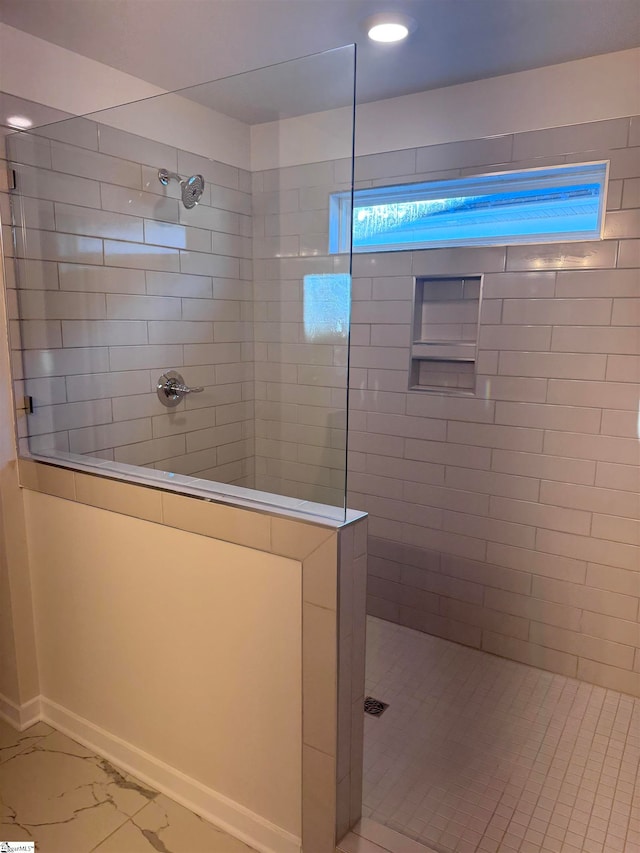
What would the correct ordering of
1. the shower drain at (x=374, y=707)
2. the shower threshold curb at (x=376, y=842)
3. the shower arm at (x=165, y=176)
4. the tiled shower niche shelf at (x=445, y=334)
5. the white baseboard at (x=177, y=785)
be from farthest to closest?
1. the tiled shower niche shelf at (x=445, y=334)
2. the shower arm at (x=165, y=176)
3. the shower drain at (x=374, y=707)
4. the white baseboard at (x=177, y=785)
5. the shower threshold curb at (x=376, y=842)

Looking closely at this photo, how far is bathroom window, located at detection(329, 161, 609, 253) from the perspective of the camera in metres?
2.32

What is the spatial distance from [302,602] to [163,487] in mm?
567

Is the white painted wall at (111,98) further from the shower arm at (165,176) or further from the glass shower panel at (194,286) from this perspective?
the shower arm at (165,176)

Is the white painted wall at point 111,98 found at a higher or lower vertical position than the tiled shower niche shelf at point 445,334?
higher

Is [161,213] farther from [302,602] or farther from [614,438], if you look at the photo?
[614,438]

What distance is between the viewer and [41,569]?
7.07 ft

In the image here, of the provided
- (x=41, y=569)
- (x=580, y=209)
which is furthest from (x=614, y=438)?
(x=41, y=569)

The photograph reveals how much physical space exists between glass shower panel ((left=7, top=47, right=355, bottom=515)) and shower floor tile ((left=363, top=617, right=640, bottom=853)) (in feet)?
3.33

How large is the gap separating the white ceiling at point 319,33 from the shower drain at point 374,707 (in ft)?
7.13

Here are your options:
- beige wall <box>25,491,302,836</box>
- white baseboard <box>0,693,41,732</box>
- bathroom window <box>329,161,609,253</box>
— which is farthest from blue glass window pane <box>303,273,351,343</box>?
white baseboard <box>0,693,41,732</box>

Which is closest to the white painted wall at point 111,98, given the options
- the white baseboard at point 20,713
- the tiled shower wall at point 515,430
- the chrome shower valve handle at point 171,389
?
the tiled shower wall at point 515,430

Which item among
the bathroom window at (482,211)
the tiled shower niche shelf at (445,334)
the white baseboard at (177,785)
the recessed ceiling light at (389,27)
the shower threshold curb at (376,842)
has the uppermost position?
the recessed ceiling light at (389,27)

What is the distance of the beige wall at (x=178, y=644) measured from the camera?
1.58m

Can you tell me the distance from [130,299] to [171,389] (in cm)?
41
